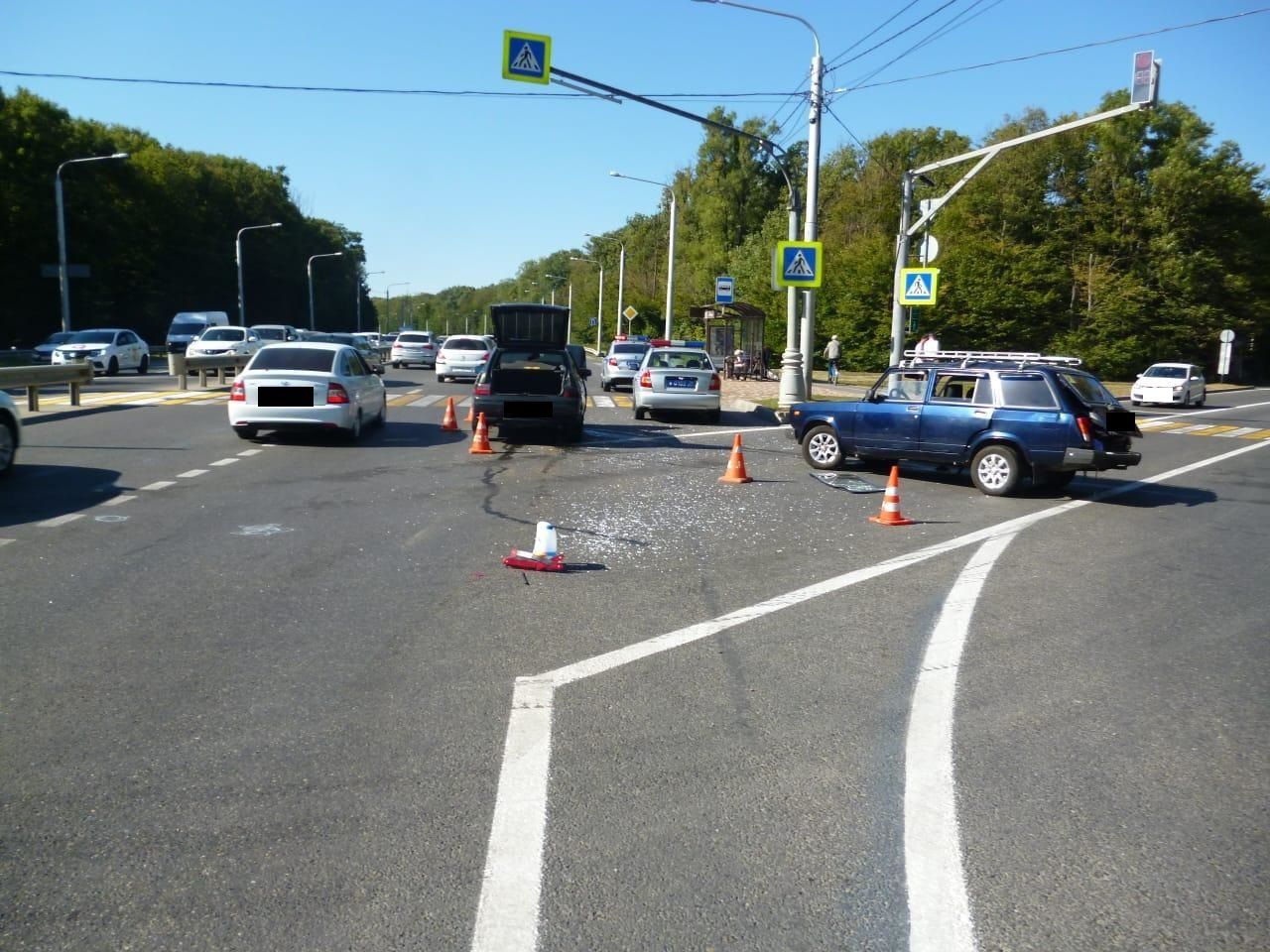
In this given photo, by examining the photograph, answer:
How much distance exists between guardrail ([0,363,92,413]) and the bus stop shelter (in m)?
21.4

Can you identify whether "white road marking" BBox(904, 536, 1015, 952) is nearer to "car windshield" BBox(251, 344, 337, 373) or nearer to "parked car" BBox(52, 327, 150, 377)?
"car windshield" BBox(251, 344, 337, 373)

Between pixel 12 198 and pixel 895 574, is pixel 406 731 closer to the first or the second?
pixel 895 574

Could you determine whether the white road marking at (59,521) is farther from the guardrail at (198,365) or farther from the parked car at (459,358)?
the parked car at (459,358)

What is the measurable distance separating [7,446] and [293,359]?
4830 millimetres

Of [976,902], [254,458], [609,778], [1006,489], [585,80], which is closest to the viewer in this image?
[976,902]

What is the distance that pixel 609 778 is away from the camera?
4320 mm

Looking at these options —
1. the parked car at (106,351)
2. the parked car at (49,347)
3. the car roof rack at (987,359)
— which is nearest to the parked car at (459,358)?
the parked car at (106,351)

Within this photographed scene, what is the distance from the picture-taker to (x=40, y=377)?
20.2m

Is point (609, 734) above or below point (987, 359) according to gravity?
below

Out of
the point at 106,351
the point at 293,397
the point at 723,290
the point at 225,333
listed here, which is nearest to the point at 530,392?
the point at 293,397

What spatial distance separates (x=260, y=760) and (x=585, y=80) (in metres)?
15.7

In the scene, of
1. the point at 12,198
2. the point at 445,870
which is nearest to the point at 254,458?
the point at 445,870

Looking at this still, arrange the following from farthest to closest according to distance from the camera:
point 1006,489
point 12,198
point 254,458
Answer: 1. point 12,198
2. point 254,458
3. point 1006,489

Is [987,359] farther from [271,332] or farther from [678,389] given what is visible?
[271,332]
